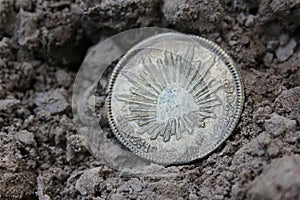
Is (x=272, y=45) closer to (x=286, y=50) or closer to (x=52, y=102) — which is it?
(x=286, y=50)

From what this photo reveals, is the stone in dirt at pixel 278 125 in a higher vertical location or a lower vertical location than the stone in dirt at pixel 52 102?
higher

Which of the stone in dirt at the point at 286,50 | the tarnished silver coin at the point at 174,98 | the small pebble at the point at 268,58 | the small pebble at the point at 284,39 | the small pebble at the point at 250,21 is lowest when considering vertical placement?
the tarnished silver coin at the point at 174,98

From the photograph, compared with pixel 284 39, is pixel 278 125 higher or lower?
lower

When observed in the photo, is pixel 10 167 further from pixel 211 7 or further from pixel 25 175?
pixel 211 7

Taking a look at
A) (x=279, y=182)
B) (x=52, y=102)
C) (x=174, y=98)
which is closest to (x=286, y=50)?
(x=174, y=98)

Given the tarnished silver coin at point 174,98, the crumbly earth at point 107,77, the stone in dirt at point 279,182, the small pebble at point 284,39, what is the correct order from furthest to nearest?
the small pebble at point 284,39
the tarnished silver coin at point 174,98
the crumbly earth at point 107,77
the stone in dirt at point 279,182

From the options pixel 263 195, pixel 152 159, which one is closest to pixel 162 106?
pixel 152 159

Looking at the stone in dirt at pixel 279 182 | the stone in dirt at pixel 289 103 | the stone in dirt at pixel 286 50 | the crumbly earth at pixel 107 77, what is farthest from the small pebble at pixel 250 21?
the stone in dirt at pixel 279 182

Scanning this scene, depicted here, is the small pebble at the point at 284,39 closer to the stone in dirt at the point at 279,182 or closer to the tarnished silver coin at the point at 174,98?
the tarnished silver coin at the point at 174,98
